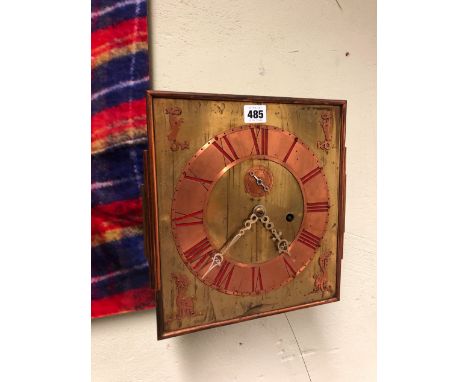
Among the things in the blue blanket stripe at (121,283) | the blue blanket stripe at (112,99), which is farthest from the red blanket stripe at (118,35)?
the blue blanket stripe at (121,283)

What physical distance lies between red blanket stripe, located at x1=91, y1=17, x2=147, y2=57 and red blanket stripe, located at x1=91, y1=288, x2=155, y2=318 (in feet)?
2.10

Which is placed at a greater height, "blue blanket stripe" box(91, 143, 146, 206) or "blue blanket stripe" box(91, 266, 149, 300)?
"blue blanket stripe" box(91, 143, 146, 206)

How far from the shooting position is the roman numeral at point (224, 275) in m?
0.81

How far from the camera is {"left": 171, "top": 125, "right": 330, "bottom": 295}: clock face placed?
30.7 inches

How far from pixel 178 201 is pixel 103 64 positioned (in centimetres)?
43

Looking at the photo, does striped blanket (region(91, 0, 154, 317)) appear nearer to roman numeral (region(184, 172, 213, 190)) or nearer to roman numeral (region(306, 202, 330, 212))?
roman numeral (region(184, 172, 213, 190))

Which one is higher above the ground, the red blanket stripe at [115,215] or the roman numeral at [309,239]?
the red blanket stripe at [115,215]

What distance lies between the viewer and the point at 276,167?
852mm

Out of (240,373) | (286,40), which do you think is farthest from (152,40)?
(240,373)

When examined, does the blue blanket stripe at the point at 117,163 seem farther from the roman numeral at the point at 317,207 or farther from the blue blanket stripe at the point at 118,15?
the roman numeral at the point at 317,207

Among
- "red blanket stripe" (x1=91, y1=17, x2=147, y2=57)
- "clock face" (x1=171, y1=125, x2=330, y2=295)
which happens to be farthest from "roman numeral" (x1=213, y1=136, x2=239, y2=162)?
"red blanket stripe" (x1=91, y1=17, x2=147, y2=57)

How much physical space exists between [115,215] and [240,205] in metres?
0.34

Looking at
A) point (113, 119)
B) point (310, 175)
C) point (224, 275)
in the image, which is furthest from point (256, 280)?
point (113, 119)

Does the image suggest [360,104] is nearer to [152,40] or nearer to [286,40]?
[286,40]
